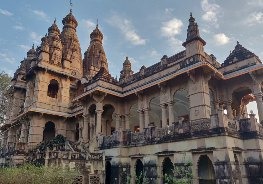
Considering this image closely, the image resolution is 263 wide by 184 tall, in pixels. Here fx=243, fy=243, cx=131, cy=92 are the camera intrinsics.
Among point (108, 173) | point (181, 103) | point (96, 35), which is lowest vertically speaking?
point (108, 173)

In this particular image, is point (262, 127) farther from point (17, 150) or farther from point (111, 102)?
point (17, 150)

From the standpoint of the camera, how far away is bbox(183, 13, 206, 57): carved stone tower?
15359 mm

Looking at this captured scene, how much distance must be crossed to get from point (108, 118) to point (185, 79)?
870 centimetres

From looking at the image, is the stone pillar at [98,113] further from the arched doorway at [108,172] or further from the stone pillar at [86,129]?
the arched doorway at [108,172]

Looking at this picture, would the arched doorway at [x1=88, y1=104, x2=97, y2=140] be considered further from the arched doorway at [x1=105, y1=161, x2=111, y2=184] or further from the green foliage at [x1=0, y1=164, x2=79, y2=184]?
the green foliage at [x1=0, y1=164, x2=79, y2=184]

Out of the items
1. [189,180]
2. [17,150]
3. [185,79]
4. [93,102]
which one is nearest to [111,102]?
[93,102]

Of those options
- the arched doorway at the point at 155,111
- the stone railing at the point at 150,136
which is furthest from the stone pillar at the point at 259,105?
the arched doorway at the point at 155,111

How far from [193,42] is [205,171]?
7.93 metres

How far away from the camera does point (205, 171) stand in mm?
12195

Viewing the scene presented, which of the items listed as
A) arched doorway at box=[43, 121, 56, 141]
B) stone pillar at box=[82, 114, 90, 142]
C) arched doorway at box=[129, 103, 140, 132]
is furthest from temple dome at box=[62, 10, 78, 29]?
stone pillar at box=[82, 114, 90, 142]

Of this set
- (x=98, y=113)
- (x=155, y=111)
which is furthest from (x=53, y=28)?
(x=155, y=111)

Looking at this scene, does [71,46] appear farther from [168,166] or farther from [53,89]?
[168,166]

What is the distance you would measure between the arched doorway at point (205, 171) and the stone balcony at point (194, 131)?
1371 mm

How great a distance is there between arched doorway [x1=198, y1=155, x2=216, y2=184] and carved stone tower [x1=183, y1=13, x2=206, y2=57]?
258 inches
